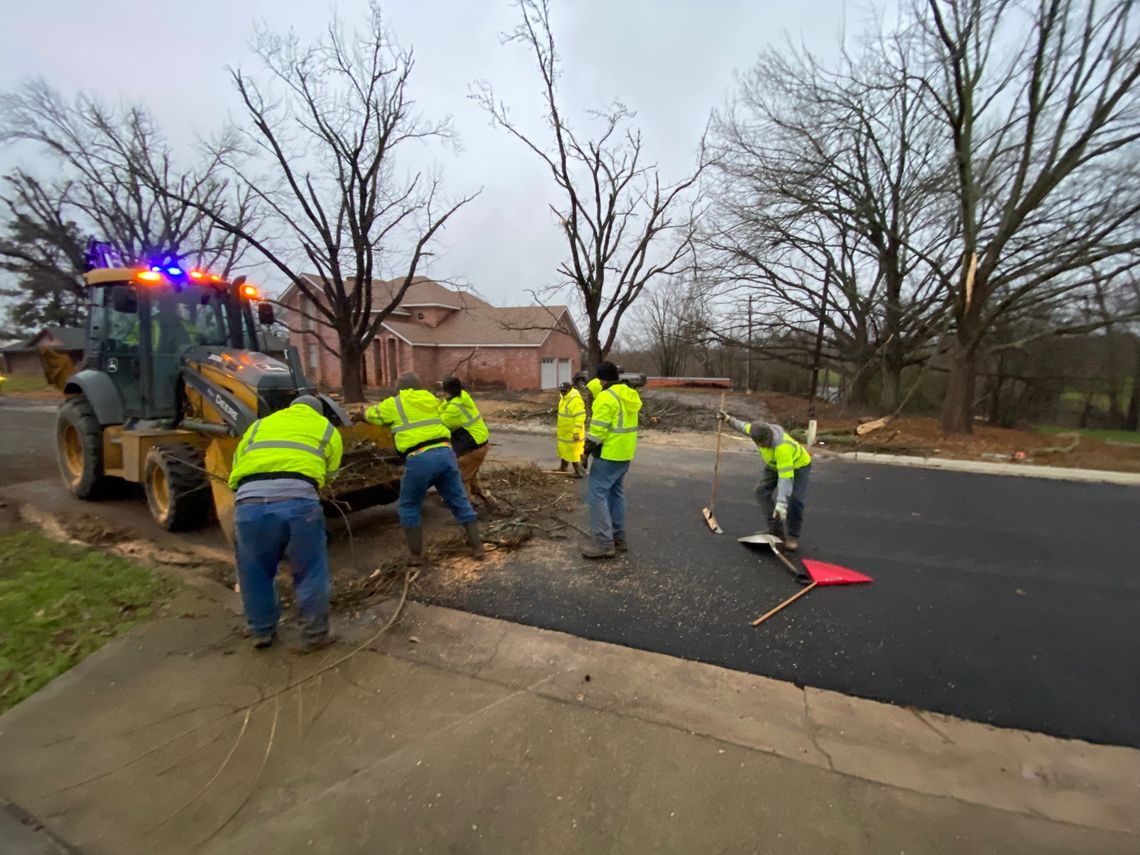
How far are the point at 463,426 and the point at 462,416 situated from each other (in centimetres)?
13

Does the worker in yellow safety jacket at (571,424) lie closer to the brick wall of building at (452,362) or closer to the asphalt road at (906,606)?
the asphalt road at (906,606)

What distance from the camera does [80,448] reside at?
24.6 feet

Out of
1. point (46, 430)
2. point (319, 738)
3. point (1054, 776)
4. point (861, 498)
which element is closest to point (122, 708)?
point (319, 738)

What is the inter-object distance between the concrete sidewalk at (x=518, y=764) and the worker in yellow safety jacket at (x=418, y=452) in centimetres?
150

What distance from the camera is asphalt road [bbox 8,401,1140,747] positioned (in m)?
3.38

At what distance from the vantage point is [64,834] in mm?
2291

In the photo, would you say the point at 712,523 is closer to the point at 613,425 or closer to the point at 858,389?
the point at 613,425

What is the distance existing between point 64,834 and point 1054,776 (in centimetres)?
451

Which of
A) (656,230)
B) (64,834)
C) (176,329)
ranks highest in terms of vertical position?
(656,230)

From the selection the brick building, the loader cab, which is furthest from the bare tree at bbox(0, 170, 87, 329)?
the loader cab

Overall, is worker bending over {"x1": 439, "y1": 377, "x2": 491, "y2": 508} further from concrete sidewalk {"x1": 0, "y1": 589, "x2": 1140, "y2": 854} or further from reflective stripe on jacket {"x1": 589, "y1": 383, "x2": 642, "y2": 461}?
concrete sidewalk {"x1": 0, "y1": 589, "x2": 1140, "y2": 854}

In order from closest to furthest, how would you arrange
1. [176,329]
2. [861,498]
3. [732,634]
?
[732,634] → [176,329] → [861,498]

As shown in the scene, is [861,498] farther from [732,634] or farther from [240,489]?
[240,489]

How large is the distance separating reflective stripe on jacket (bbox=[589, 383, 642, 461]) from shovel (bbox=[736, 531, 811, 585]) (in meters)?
1.66
